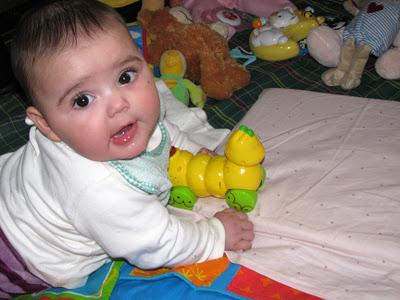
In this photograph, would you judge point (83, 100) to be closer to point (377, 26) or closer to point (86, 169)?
point (86, 169)

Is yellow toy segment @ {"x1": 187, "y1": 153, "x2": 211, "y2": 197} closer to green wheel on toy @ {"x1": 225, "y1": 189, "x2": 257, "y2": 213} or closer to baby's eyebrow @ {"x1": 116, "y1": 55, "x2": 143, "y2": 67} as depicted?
green wheel on toy @ {"x1": 225, "y1": 189, "x2": 257, "y2": 213}

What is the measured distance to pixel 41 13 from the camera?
67cm

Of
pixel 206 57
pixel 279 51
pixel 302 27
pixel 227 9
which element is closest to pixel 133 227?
pixel 206 57

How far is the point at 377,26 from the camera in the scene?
4.35ft

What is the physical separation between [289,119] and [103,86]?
617 millimetres

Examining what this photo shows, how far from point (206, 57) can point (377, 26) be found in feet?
1.72

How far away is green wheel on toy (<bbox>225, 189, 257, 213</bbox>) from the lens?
90 cm

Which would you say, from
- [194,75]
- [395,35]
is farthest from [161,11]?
[395,35]

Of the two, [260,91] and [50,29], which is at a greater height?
[50,29]

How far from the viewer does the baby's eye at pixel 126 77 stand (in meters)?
0.69

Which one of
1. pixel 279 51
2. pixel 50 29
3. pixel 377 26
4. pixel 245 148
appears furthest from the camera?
pixel 279 51

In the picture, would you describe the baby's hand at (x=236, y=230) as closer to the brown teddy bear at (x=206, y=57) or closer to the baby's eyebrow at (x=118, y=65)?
the baby's eyebrow at (x=118, y=65)

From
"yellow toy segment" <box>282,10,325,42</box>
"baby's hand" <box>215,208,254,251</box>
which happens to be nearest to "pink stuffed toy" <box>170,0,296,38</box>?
"yellow toy segment" <box>282,10,325,42</box>

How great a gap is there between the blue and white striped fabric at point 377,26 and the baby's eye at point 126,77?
0.90 metres
